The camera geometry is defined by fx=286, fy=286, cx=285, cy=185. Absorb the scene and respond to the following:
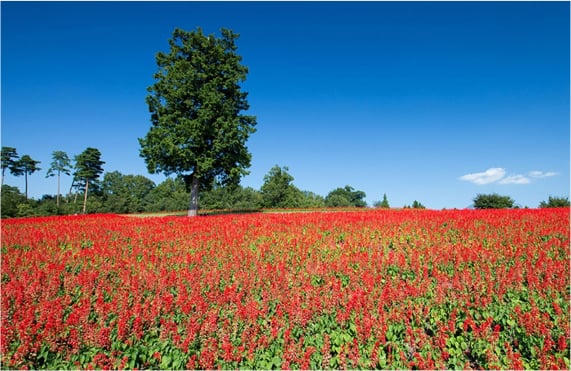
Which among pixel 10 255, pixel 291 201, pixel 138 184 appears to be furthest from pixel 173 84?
pixel 138 184

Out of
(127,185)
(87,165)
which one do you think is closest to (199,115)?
(87,165)

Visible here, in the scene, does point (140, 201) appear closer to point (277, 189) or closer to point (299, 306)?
point (277, 189)

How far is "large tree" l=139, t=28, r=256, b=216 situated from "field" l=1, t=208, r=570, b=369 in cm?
1219

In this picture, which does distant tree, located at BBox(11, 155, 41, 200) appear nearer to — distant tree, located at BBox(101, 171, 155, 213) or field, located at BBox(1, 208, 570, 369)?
distant tree, located at BBox(101, 171, 155, 213)

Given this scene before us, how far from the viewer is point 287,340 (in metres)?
4.09

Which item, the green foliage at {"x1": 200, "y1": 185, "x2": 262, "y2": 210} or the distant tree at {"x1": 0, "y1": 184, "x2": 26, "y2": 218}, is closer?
the distant tree at {"x1": 0, "y1": 184, "x2": 26, "y2": 218}

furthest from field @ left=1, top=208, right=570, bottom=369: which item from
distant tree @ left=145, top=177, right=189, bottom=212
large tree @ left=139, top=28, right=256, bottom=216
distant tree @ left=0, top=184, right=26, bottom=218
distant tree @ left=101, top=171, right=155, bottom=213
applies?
distant tree @ left=101, top=171, right=155, bottom=213

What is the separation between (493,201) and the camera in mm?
25219

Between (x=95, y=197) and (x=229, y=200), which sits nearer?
(x=95, y=197)

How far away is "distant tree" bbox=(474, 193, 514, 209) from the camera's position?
2467 cm

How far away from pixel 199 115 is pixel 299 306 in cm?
1862

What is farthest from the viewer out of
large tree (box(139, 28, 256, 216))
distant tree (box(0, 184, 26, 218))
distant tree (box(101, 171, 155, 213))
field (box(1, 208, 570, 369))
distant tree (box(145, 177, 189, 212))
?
distant tree (box(101, 171, 155, 213))

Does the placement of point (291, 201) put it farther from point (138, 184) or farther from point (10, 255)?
point (138, 184)

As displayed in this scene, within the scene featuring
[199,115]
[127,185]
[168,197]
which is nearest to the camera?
[199,115]
